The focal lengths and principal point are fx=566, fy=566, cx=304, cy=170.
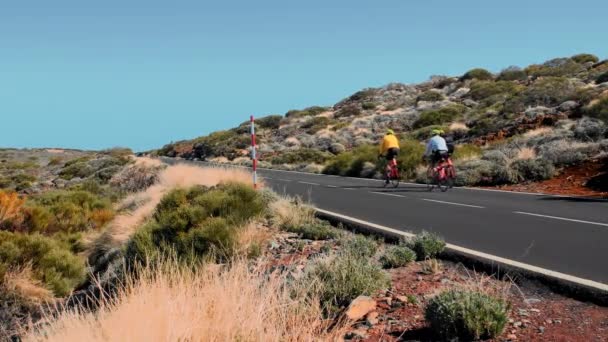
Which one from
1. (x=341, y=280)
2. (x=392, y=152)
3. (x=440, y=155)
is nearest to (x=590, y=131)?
(x=440, y=155)

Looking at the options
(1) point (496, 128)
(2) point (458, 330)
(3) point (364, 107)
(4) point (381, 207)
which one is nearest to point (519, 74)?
(3) point (364, 107)

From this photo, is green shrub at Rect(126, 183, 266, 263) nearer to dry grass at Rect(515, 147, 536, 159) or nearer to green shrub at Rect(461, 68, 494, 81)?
dry grass at Rect(515, 147, 536, 159)

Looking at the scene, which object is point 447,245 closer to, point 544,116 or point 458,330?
point 458,330

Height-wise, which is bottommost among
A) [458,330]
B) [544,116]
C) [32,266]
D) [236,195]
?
[32,266]

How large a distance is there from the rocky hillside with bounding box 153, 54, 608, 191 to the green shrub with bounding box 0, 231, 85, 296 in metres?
13.0

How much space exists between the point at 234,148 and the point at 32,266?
43.6m

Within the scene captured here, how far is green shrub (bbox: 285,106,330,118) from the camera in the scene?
261 ft

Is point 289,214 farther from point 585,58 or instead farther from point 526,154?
point 585,58

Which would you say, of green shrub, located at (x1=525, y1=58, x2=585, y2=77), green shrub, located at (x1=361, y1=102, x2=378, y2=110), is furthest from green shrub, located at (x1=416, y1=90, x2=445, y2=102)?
green shrub, located at (x1=525, y1=58, x2=585, y2=77)

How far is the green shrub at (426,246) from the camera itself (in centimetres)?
736

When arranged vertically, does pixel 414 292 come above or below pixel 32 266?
above

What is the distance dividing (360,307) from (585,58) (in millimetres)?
69111

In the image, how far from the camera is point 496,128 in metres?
30.1

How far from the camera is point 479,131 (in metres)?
31.1
